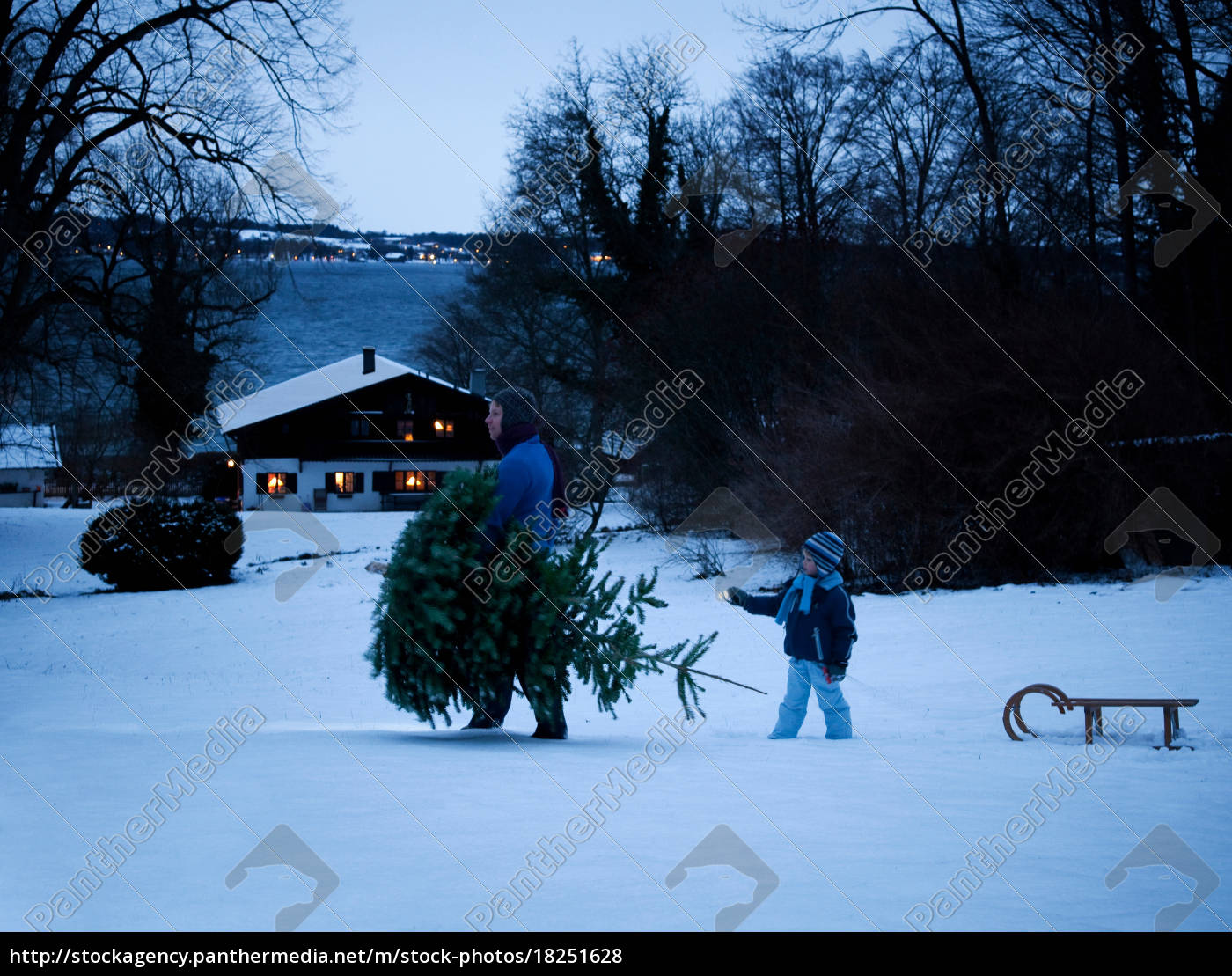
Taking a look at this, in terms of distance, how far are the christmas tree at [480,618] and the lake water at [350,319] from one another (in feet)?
122

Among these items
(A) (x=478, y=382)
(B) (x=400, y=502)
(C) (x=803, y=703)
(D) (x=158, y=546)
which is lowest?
(B) (x=400, y=502)

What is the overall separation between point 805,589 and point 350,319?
14101 centimetres

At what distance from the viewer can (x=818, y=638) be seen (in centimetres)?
877

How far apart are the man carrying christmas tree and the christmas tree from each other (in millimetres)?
50

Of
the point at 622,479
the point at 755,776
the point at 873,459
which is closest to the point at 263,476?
the point at 622,479

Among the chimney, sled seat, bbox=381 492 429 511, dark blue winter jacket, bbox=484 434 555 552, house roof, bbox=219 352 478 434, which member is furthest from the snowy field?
house roof, bbox=219 352 478 434

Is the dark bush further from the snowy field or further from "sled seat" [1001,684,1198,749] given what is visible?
"sled seat" [1001,684,1198,749]

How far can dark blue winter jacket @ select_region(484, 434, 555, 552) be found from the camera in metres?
7.03

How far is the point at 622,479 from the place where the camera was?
156 feet
